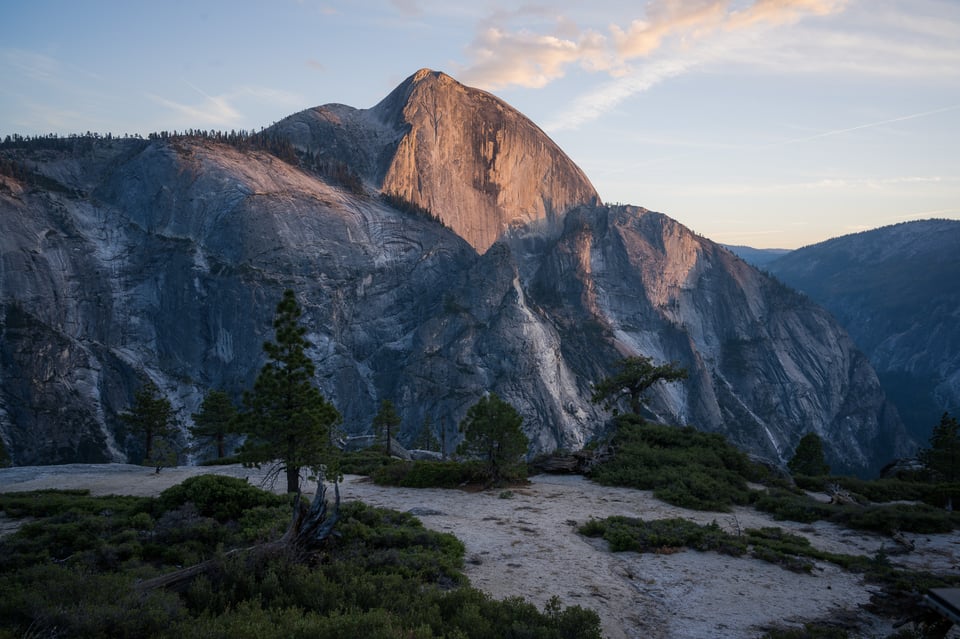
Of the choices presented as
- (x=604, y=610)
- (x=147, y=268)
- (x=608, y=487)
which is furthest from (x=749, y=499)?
(x=147, y=268)

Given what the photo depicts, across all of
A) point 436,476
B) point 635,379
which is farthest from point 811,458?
point 436,476

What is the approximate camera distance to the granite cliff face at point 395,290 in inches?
3091

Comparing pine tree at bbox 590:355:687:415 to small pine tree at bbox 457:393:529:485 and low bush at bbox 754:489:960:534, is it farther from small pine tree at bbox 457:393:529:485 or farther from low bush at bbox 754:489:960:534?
low bush at bbox 754:489:960:534

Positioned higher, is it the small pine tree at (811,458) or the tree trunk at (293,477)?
the tree trunk at (293,477)

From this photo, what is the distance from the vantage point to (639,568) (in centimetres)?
1391

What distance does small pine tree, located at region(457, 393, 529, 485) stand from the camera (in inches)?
997

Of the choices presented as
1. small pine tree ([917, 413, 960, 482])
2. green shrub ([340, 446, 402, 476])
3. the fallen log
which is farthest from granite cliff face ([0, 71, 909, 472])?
the fallen log

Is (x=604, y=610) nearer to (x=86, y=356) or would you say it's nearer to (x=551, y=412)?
(x=86, y=356)

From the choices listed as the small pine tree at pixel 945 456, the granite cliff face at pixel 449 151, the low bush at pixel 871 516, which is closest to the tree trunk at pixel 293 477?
the low bush at pixel 871 516

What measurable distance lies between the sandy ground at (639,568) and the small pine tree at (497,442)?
1857mm

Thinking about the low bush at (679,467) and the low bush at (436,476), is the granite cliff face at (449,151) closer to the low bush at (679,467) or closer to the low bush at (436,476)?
the low bush at (679,467)

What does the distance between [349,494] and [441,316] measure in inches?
3432

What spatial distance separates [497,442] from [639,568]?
12.4 meters

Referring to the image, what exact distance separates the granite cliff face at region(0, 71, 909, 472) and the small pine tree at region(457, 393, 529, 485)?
64.2 metres
